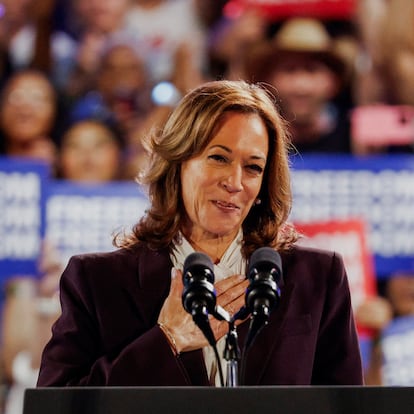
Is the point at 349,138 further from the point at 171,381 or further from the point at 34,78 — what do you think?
the point at 171,381

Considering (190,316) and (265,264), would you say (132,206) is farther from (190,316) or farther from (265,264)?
(265,264)

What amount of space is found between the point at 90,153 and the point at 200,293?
4.01 metres

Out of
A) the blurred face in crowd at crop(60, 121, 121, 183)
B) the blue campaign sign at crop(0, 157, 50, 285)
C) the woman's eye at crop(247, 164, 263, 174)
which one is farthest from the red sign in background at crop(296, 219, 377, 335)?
the woman's eye at crop(247, 164, 263, 174)

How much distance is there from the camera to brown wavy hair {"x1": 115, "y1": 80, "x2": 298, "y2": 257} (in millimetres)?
2236

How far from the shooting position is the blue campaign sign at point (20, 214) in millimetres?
5488

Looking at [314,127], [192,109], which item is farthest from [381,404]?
[314,127]

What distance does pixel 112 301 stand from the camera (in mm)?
2211

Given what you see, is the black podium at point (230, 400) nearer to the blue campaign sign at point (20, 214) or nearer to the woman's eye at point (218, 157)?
the woman's eye at point (218, 157)

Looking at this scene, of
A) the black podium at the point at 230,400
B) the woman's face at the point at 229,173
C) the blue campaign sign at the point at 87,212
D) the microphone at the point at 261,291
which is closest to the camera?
the black podium at the point at 230,400

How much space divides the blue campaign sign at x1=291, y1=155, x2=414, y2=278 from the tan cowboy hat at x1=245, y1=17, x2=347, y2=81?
1.84 ft

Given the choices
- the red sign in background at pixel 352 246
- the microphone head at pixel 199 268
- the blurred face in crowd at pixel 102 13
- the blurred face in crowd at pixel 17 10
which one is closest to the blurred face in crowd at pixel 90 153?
the blurred face in crowd at pixel 102 13

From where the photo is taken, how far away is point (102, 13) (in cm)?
580

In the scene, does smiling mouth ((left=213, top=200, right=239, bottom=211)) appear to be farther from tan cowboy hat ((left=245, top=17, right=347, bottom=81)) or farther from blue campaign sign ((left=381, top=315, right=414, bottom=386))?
tan cowboy hat ((left=245, top=17, right=347, bottom=81))

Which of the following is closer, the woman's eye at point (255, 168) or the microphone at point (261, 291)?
the microphone at point (261, 291)
